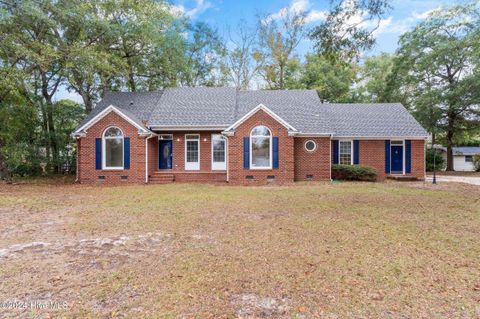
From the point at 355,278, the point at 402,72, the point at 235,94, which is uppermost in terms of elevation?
the point at 402,72

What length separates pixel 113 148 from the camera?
15891 millimetres

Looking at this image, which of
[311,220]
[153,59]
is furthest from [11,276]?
[153,59]

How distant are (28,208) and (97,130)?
7847mm

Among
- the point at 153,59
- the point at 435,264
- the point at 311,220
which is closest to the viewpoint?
the point at 435,264

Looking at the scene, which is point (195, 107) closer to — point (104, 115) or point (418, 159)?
point (104, 115)

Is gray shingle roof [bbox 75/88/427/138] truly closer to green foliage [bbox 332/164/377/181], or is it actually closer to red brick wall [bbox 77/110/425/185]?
red brick wall [bbox 77/110/425/185]

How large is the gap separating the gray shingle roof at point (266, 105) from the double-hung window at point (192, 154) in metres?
0.94

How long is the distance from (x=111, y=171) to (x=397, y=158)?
17121mm

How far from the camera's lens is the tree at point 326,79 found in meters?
28.5

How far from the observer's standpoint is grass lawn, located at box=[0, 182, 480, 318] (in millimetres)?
3160

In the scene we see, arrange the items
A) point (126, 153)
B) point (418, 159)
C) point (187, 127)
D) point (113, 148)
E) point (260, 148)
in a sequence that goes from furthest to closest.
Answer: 1. point (418, 159)
2. point (187, 127)
3. point (113, 148)
4. point (126, 153)
5. point (260, 148)

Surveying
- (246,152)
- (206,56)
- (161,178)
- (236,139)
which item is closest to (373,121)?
(246,152)

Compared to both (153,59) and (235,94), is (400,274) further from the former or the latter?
(153,59)

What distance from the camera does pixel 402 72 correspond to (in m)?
25.1
